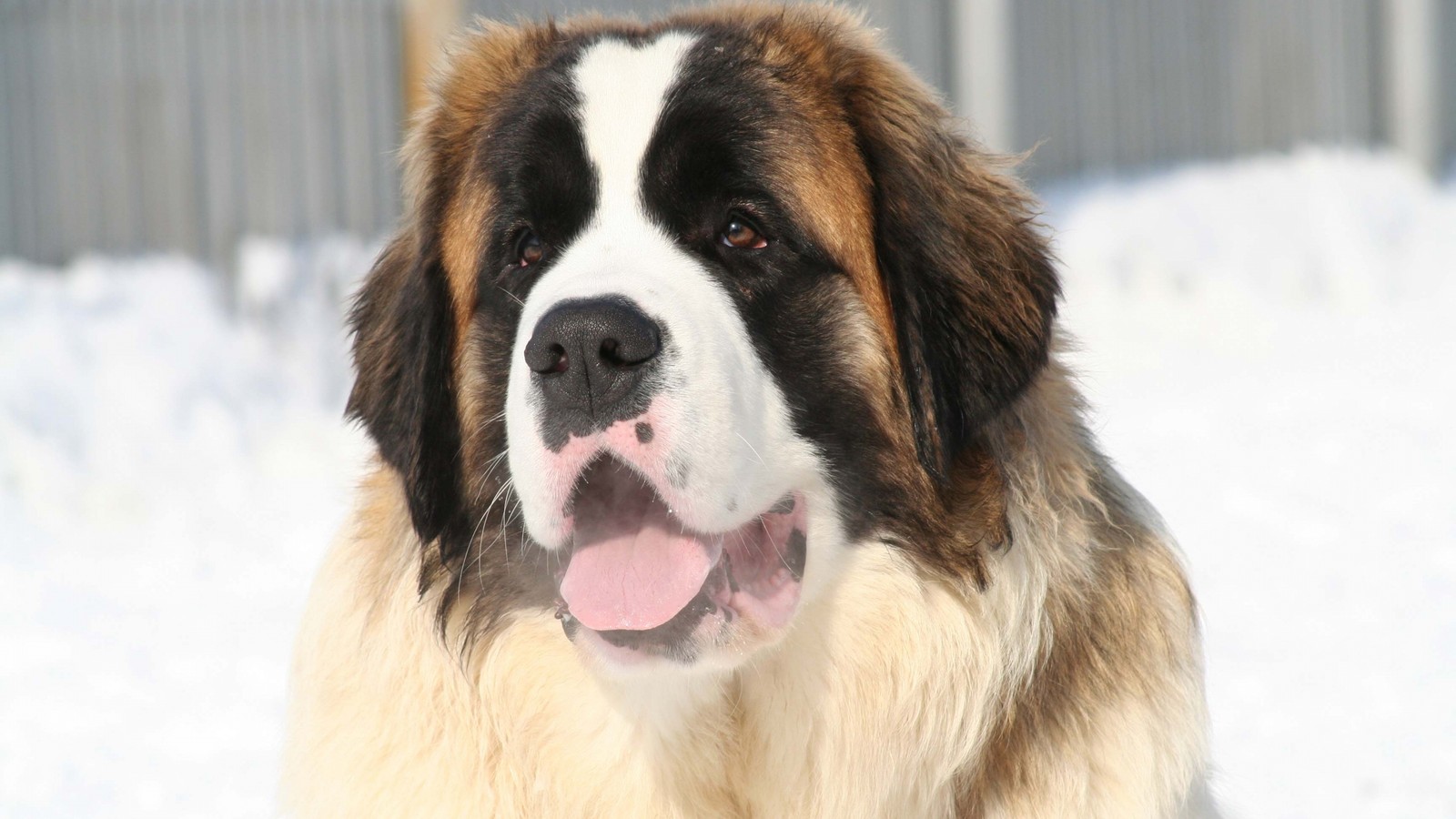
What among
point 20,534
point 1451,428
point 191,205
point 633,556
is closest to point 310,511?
point 20,534

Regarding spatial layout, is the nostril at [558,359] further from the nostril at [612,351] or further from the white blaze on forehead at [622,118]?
the white blaze on forehead at [622,118]

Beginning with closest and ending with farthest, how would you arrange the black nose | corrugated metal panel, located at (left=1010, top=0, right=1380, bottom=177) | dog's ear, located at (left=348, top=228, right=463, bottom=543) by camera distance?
the black nose
dog's ear, located at (left=348, top=228, right=463, bottom=543)
corrugated metal panel, located at (left=1010, top=0, right=1380, bottom=177)

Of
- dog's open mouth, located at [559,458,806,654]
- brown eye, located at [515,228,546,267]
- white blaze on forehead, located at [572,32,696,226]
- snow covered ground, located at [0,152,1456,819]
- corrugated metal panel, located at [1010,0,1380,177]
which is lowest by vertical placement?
snow covered ground, located at [0,152,1456,819]

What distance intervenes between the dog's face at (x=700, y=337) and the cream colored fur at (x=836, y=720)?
86 millimetres

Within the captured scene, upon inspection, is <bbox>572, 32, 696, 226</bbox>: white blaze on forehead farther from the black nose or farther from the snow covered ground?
the snow covered ground

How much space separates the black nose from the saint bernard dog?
13cm

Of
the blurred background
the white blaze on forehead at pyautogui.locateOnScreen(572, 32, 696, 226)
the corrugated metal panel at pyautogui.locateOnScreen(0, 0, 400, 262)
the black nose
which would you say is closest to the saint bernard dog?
the white blaze on forehead at pyautogui.locateOnScreen(572, 32, 696, 226)

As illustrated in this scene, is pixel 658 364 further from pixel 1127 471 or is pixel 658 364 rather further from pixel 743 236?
pixel 1127 471

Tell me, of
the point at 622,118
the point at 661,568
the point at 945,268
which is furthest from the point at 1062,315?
the point at 661,568

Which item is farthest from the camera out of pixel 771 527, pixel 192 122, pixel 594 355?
pixel 192 122

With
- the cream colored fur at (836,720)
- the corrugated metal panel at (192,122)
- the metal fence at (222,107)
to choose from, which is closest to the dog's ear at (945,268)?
the cream colored fur at (836,720)

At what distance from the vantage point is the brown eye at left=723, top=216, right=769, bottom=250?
2.44 m

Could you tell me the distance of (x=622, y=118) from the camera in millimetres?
2404

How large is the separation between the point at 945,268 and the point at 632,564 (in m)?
0.71
